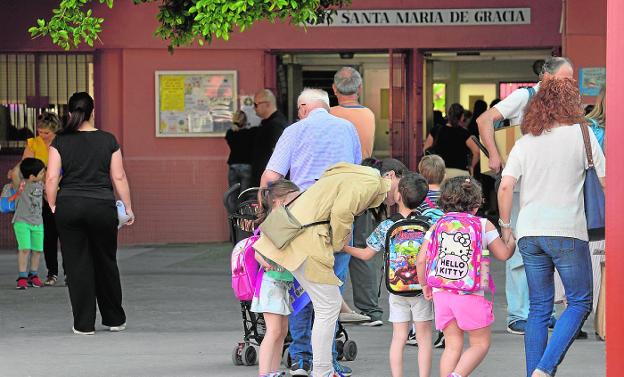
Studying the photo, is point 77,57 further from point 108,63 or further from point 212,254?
point 212,254

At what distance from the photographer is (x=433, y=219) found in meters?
7.14

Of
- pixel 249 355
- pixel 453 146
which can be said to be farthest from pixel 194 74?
pixel 249 355

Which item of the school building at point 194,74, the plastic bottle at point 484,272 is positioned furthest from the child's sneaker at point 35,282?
the plastic bottle at point 484,272

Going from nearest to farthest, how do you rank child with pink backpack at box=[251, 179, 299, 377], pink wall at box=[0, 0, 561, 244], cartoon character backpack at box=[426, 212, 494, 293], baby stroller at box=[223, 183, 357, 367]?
cartoon character backpack at box=[426, 212, 494, 293], child with pink backpack at box=[251, 179, 299, 377], baby stroller at box=[223, 183, 357, 367], pink wall at box=[0, 0, 561, 244]

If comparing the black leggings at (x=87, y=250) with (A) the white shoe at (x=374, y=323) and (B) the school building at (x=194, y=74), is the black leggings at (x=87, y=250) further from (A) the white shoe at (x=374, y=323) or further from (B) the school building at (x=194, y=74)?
(B) the school building at (x=194, y=74)

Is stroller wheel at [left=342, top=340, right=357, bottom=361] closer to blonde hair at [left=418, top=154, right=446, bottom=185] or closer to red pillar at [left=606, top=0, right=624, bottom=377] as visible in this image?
blonde hair at [left=418, top=154, right=446, bottom=185]

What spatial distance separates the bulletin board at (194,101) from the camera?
1650cm

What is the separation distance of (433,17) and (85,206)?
793 cm

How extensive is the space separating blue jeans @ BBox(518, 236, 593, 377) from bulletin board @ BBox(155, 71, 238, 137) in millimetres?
9944

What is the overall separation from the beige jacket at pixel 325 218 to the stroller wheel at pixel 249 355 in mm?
1254

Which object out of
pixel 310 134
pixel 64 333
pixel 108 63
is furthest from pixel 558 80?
pixel 108 63

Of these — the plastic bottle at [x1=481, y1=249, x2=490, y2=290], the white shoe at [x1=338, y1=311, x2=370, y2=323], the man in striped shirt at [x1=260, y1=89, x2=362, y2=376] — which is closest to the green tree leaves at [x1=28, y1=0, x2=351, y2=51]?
the man in striped shirt at [x1=260, y1=89, x2=362, y2=376]

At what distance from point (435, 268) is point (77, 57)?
1088cm

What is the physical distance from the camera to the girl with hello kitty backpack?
6.54 metres
